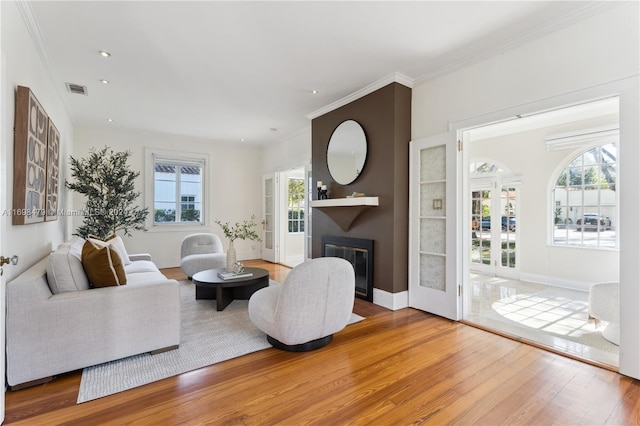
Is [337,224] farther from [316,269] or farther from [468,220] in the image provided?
[316,269]

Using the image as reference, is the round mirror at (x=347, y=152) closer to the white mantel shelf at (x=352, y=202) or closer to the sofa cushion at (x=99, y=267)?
the white mantel shelf at (x=352, y=202)

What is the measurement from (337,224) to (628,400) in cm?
320

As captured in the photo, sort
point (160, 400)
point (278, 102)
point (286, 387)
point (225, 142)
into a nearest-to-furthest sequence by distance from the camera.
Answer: point (160, 400)
point (286, 387)
point (278, 102)
point (225, 142)

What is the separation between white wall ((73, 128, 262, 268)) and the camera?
5871 mm

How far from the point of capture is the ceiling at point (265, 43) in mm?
2400

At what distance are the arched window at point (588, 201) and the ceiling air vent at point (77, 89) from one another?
6.96m

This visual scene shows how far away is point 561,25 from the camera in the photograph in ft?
8.24

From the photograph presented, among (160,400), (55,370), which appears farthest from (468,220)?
(55,370)

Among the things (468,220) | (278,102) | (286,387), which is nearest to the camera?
(286,387)

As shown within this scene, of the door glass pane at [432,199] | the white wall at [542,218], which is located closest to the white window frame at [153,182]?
the door glass pane at [432,199]

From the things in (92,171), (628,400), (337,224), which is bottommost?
(628,400)

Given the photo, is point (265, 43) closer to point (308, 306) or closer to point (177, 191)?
Answer: point (308, 306)

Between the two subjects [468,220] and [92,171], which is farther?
[92,171]

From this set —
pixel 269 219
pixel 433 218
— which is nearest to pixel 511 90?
pixel 433 218
